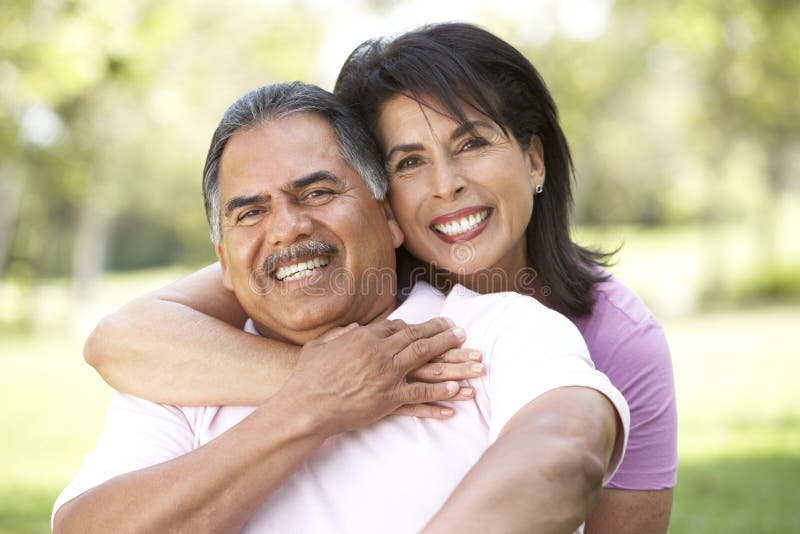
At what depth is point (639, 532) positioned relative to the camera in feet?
9.36

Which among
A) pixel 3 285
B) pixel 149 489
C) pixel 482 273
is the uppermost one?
pixel 482 273

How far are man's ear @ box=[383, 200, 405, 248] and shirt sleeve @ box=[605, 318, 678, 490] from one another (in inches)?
33.2

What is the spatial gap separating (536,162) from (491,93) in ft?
1.40

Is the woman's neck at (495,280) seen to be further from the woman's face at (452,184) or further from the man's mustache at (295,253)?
the man's mustache at (295,253)

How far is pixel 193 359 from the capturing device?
7.96 feet

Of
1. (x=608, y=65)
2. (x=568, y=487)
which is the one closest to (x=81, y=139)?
(x=608, y=65)

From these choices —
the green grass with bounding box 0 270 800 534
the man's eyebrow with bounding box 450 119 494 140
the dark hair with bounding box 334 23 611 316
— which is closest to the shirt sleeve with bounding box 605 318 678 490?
the dark hair with bounding box 334 23 611 316

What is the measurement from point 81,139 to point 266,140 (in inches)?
654

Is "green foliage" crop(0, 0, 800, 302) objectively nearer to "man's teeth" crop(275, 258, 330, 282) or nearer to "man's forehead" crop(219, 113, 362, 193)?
"man's forehead" crop(219, 113, 362, 193)

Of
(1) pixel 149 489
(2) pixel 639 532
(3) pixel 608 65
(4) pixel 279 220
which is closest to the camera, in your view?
→ (1) pixel 149 489

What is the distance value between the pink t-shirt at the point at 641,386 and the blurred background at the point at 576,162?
1.37 meters

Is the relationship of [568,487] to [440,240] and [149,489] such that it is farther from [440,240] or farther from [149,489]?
[440,240]

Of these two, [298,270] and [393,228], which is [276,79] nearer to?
[393,228]

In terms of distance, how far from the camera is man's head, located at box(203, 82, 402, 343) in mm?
2453
